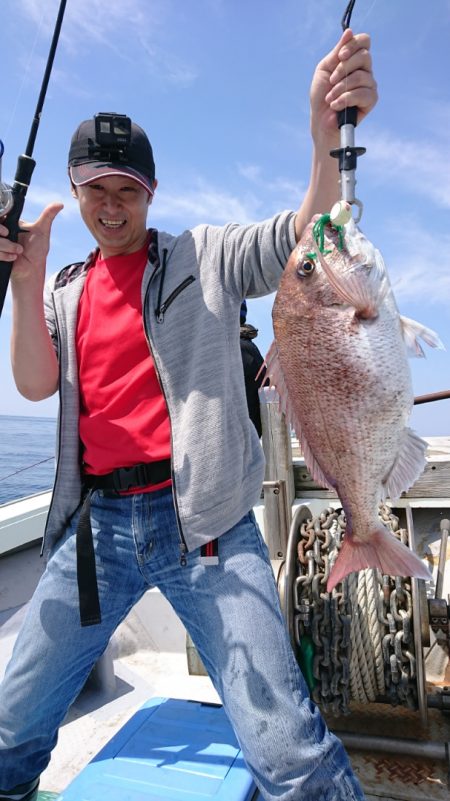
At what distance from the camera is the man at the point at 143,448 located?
2.12 metres

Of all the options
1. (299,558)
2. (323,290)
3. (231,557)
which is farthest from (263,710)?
(323,290)

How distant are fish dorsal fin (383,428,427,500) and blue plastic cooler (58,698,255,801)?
4.65 ft

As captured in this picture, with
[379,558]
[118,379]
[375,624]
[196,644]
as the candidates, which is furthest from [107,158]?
[375,624]

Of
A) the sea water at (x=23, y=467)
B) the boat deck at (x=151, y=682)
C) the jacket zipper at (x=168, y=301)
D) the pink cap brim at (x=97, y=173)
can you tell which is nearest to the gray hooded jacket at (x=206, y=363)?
the jacket zipper at (x=168, y=301)

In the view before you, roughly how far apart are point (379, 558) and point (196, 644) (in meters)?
0.91

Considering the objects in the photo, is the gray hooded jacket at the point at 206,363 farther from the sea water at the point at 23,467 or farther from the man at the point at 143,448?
the sea water at the point at 23,467

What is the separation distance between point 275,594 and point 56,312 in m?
1.59

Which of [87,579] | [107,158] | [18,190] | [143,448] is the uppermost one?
[107,158]

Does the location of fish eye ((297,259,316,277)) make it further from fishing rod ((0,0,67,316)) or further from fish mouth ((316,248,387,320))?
fishing rod ((0,0,67,316))

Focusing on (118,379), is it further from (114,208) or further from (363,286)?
(363,286)

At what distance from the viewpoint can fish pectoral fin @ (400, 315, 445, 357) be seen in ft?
5.46

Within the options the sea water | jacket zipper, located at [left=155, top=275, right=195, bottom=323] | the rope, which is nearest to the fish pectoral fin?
jacket zipper, located at [left=155, top=275, right=195, bottom=323]

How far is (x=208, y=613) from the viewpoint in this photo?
85.4 inches

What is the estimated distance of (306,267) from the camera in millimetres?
1842
